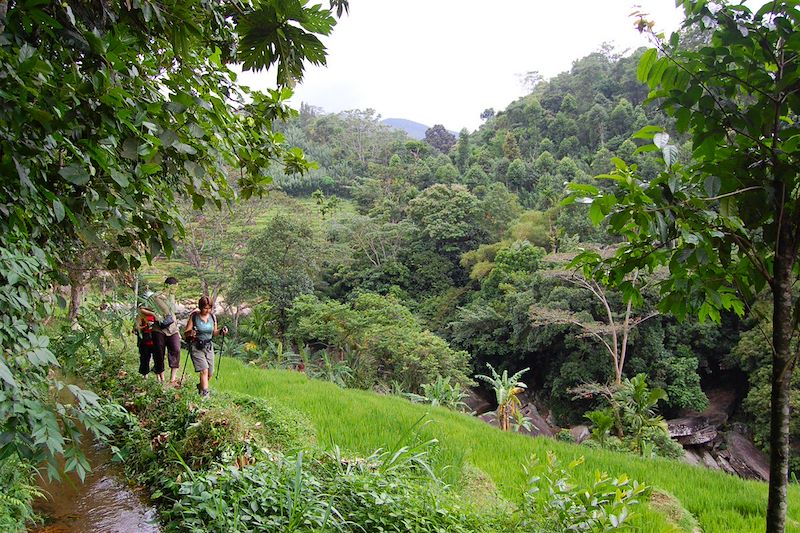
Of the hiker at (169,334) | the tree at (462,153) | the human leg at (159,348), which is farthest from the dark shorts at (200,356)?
the tree at (462,153)

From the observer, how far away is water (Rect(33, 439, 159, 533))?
11.5ft

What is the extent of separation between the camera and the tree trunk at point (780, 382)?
5.88 ft

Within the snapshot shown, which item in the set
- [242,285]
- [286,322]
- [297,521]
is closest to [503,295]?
[286,322]

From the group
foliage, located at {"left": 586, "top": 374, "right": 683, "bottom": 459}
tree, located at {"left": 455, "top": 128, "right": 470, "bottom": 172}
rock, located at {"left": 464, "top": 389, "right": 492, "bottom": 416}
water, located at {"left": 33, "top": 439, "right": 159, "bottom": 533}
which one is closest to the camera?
water, located at {"left": 33, "top": 439, "right": 159, "bottom": 533}

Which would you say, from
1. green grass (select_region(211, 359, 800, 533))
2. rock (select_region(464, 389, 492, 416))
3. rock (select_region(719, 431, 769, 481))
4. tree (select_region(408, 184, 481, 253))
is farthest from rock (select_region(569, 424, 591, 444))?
→ tree (select_region(408, 184, 481, 253))

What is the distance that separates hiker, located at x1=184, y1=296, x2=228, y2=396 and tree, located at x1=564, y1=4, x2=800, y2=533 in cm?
499

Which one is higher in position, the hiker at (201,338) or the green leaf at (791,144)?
the green leaf at (791,144)

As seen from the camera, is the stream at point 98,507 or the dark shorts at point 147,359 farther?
the dark shorts at point 147,359

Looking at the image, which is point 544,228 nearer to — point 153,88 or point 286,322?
point 286,322

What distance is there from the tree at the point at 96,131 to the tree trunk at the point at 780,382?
76.9 inches

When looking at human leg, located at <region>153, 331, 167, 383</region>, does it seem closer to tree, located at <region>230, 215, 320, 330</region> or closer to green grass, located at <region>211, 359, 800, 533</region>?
green grass, located at <region>211, 359, 800, 533</region>

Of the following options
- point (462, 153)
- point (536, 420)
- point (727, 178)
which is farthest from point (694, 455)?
point (462, 153)

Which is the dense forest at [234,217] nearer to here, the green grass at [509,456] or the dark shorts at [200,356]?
the green grass at [509,456]

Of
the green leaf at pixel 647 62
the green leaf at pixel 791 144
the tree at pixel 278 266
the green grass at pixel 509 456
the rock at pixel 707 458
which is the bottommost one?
the rock at pixel 707 458
